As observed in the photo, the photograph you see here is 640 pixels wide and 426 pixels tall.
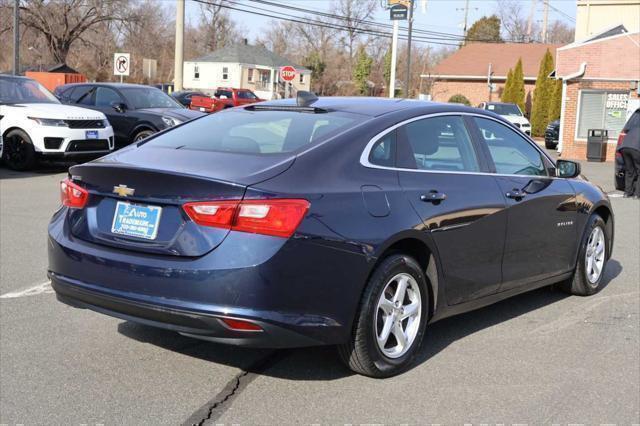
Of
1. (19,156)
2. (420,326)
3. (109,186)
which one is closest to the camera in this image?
(109,186)

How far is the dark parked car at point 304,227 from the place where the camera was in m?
3.97

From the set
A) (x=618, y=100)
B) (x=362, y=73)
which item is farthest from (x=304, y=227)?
(x=362, y=73)

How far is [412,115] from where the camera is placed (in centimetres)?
506

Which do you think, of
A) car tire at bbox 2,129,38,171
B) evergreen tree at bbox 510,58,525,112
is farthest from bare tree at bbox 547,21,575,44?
car tire at bbox 2,129,38,171

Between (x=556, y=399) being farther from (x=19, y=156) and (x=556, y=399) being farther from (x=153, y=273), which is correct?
(x=19, y=156)

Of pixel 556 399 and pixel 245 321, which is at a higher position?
pixel 245 321

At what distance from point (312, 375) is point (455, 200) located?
1.44 metres

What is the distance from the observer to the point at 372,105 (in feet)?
17.1

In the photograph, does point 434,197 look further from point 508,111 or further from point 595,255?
point 508,111

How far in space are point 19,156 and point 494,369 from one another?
12472 mm

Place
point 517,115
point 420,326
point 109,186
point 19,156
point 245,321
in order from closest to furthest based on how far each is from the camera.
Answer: point 245,321 → point 109,186 → point 420,326 → point 19,156 → point 517,115

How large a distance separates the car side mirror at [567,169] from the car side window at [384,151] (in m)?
2.17

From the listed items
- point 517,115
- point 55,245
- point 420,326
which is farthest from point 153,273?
point 517,115

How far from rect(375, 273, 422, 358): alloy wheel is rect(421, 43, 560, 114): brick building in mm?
47534
